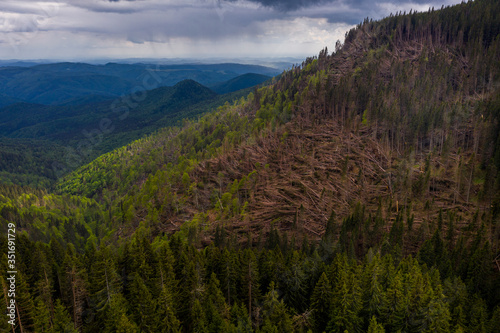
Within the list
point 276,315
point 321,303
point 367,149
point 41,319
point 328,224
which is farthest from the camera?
point 367,149

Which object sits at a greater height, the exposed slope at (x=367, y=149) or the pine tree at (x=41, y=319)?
the exposed slope at (x=367, y=149)

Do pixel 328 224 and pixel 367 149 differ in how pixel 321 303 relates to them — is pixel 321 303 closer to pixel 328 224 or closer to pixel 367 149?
pixel 328 224

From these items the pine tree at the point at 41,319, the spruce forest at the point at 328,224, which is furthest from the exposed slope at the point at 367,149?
the pine tree at the point at 41,319

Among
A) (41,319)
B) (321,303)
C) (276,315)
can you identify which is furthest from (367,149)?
(41,319)

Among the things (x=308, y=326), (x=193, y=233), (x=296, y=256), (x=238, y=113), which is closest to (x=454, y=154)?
(x=296, y=256)

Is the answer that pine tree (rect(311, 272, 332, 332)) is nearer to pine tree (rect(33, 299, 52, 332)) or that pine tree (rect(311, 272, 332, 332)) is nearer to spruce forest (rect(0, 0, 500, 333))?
spruce forest (rect(0, 0, 500, 333))

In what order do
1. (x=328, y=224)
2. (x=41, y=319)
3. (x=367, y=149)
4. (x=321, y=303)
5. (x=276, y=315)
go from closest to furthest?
(x=276, y=315) < (x=41, y=319) < (x=321, y=303) < (x=328, y=224) < (x=367, y=149)

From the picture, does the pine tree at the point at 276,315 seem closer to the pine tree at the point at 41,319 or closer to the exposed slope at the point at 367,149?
the exposed slope at the point at 367,149

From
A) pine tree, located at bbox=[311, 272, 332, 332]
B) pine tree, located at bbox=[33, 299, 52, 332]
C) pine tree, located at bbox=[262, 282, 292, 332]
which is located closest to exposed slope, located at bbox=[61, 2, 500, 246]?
pine tree, located at bbox=[311, 272, 332, 332]
